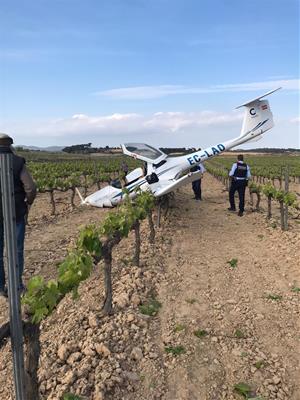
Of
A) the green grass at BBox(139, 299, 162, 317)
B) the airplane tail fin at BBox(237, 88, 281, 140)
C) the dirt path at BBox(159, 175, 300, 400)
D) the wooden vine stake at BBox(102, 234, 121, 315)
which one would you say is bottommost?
the dirt path at BBox(159, 175, 300, 400)

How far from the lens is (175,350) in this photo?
16.8ft

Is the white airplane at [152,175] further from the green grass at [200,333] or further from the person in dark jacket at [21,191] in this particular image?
the green grass at [200,333]

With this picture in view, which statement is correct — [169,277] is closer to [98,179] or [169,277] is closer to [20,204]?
[20,204]

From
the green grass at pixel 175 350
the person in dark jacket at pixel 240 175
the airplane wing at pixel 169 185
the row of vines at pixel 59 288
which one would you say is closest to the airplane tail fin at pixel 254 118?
the person in dark jacket at pixel 240 175

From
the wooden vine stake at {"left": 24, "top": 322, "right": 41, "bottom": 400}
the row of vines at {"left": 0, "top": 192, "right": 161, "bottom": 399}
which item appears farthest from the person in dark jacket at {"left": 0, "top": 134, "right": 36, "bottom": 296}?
the wooden vine stake at {"left": 24, "top": 322, "right": 41, "bottom": 400}

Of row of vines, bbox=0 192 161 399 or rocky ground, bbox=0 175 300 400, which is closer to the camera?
row of vines, bbox=0 192 161 399

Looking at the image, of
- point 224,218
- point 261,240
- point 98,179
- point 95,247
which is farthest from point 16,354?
point 98,179

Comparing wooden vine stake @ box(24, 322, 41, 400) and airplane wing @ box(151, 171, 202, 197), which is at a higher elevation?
airplane wing @ box(151, 171, 202, 197)

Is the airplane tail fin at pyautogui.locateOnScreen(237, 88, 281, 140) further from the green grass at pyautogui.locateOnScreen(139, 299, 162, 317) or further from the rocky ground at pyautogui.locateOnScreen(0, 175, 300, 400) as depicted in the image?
the green grass at pyautogui.locateOnScreen(139, 299, 162, 317)

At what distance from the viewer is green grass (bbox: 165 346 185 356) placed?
16.6ft

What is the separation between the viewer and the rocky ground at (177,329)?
445 cm

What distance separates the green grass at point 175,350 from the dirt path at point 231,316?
0.18 feet

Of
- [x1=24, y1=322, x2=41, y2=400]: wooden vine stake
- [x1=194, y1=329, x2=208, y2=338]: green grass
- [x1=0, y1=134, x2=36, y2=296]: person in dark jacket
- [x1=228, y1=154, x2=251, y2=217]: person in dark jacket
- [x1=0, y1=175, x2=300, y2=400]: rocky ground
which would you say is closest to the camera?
[x1=24, y1=322, x2=41, y2=400]: wooden vine stake

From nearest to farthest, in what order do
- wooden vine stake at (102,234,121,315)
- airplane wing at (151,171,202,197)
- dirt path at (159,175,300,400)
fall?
dirt path at (159,175,300,400)
wooden vine stake at (102,234,121,315)
airplane wing at (151,171,202,197)
